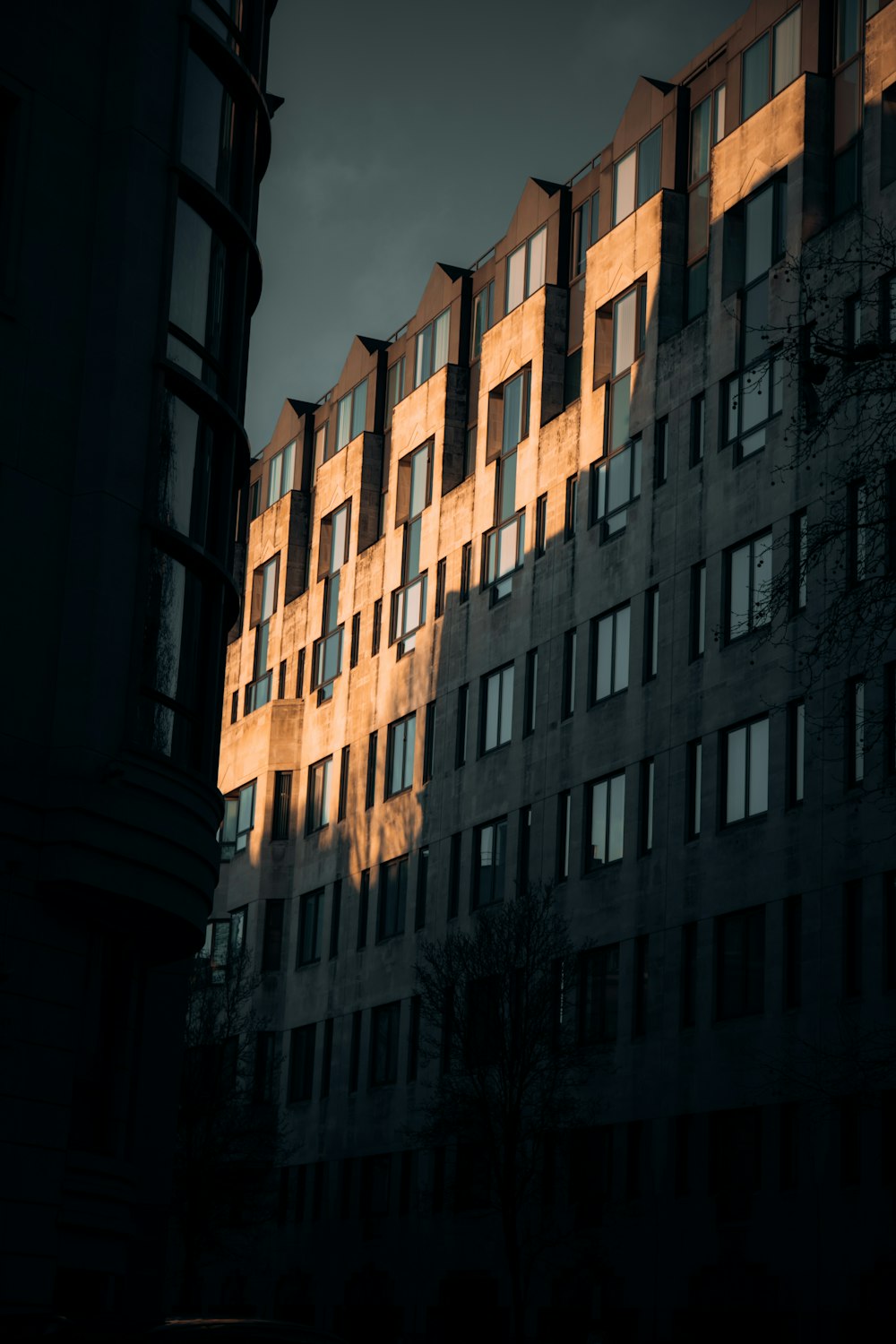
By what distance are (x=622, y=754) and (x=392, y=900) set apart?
47.0ft

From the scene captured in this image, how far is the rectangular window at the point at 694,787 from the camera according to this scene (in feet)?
144

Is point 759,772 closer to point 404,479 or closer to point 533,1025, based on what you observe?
point 533,1025

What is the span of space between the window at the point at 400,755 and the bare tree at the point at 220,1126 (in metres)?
7.15

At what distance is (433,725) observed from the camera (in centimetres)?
5819

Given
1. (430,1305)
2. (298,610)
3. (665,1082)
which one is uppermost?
(298,610)

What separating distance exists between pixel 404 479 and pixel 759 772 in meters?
25.1

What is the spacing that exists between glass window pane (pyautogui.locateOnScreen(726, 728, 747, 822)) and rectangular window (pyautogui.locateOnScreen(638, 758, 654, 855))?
3.13 m

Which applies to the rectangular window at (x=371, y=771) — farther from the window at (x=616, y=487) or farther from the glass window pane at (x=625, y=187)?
the glass window pane at (x=625, y=187)

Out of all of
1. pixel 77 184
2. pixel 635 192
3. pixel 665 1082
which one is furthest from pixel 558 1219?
pixel 77 184

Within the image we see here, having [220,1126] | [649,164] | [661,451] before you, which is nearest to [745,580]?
[661,451]

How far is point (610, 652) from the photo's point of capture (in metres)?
48.8

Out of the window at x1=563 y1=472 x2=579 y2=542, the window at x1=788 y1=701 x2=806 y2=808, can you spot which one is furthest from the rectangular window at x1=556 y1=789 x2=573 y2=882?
the window at x1=788 y1=701 x2=806 y2=808

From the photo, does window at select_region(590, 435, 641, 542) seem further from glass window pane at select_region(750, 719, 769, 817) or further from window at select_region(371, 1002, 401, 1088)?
window at select_region(371, 1002, 401, 1088)

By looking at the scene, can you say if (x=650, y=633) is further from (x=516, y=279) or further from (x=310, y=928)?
(x=310, y=928)
